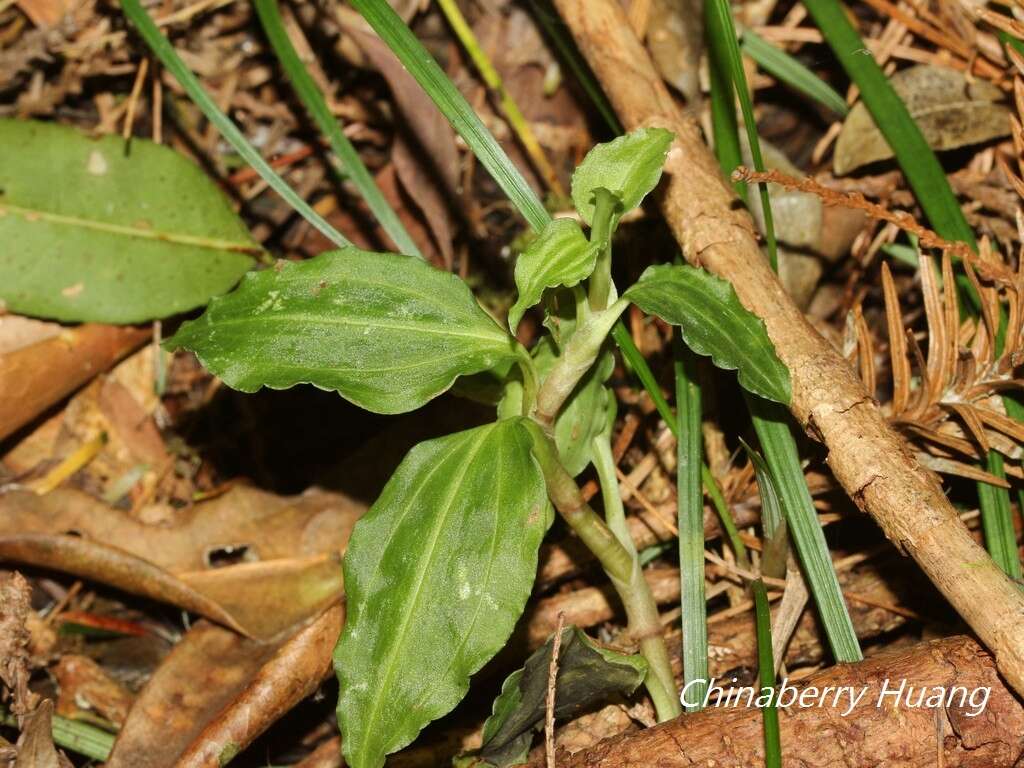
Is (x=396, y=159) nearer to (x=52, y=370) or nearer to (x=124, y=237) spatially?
(x=124, y=237)

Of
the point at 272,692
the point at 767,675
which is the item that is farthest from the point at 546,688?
the point at 272,692

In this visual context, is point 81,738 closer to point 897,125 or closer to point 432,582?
point 432,582

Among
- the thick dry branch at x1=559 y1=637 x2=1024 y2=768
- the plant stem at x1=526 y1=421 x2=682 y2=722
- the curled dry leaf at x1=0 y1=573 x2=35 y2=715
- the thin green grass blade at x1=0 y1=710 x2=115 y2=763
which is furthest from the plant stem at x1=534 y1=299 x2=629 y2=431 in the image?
the thin green grass blade at x1=0 y1=710 x2=115 y2=763

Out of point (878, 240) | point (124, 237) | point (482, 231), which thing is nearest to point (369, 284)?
point (482, 231)

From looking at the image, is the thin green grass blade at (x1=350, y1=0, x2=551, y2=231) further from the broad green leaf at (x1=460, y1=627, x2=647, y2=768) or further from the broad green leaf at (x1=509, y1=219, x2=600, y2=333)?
the broad green leaf at (x1=460, y1=627, x2=647, y2=768)

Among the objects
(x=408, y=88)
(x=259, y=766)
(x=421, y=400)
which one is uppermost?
(x=408, y=88)

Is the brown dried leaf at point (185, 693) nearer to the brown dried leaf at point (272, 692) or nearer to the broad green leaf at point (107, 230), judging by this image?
the brown dried leaf at point (272, 692)
